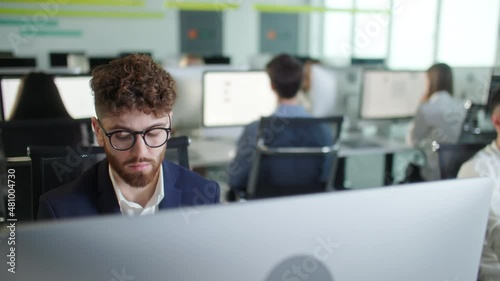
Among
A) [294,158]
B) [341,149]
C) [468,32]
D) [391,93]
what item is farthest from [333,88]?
[468,32]

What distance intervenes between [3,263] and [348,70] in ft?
11.8

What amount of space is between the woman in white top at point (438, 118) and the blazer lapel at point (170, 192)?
2.45m

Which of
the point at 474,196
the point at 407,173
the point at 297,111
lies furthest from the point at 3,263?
the point at 407,173

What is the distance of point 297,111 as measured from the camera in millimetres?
2725

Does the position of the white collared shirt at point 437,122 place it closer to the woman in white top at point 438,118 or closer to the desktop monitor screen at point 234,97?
the woman in white top at point 438,118

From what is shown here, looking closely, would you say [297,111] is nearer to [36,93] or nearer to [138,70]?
[36,93]

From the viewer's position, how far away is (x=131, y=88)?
1.12 m

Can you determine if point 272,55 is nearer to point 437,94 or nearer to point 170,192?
point 437,94

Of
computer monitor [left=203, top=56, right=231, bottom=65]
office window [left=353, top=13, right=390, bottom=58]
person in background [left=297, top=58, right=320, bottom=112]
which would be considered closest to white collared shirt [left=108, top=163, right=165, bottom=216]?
person in background [left=297, top=58, right=320, bottom=112]

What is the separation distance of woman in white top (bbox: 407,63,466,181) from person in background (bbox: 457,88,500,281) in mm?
1543

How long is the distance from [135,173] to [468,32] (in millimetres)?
5220

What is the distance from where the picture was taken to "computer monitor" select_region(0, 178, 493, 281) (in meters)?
0.50

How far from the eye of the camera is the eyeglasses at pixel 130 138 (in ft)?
3.66

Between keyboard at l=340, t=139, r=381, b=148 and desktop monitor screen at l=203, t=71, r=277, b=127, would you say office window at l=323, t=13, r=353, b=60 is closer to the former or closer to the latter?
keyboard at l=340, t=139, r=381, b=148
